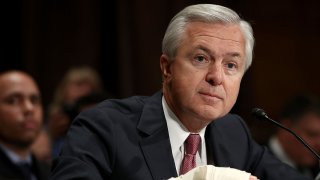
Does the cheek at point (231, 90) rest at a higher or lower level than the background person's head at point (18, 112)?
higher

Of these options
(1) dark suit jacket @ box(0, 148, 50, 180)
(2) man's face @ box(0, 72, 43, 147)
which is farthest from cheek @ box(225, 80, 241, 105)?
(2) man's face @ box(0, 72, 43, 147)

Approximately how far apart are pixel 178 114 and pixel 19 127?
6.36 ft

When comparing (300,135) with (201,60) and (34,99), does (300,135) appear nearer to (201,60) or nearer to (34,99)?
(34,99)

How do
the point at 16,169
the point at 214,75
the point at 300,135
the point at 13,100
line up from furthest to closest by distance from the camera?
the point at 300,135 → the point at 13,100 → the point at 16,169 → the point at 214,75

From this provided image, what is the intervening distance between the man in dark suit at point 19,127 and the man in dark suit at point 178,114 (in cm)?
173

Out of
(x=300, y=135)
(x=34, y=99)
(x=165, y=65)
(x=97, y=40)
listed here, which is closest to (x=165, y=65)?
(x=165, y=65)

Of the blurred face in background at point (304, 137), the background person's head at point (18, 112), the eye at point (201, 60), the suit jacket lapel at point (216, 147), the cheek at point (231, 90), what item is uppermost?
the eye at point (201, 60)

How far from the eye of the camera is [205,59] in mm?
2246

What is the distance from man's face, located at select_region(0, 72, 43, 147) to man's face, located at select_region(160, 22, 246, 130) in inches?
77.4

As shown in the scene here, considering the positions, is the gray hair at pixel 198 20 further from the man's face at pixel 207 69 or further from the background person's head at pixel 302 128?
the background person's head at pixel 302 128

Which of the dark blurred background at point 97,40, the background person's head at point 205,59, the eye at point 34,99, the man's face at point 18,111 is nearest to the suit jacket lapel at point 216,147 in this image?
the background person's head at point 205,59

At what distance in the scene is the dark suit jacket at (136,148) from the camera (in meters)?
2.09

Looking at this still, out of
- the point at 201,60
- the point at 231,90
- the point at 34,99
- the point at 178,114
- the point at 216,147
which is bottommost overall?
the point at 34,99

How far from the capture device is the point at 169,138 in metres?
2.33
